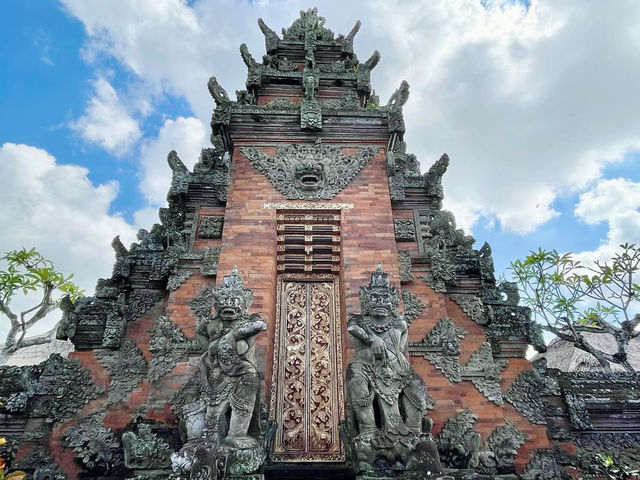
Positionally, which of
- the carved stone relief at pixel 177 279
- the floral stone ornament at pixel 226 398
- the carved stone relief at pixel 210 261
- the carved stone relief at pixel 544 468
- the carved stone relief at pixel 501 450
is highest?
the carved stone relief at pixel 210 261

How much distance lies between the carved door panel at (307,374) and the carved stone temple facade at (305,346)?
0.09 ft

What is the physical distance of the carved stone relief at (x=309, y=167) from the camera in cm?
850

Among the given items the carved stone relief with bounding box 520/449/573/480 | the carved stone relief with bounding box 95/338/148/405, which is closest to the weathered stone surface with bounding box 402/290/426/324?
the carved stone relief with bounding box 520/449/573/480

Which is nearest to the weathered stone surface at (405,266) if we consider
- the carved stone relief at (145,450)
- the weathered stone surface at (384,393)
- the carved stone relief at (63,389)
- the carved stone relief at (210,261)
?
the weathered stone surface at (384,393)

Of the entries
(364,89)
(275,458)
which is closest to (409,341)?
(275,458)

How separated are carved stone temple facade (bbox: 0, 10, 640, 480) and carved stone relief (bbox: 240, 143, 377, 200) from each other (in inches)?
1.6

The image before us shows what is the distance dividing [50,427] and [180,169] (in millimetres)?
5416

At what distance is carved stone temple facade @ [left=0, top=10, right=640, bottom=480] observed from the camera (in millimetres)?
5344

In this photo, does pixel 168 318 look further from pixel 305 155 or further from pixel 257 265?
pixel 305 155

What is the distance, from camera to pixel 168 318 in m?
7.45

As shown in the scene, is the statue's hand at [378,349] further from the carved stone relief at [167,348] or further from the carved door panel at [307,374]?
the carved stone relief at [167,348]

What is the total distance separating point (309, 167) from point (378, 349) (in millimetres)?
4389

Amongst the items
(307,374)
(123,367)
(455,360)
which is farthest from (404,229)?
(123,367)

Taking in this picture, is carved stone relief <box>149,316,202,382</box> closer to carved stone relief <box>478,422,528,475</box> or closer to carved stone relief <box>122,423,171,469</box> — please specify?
carved stone relief <box>122,423,171,469</box>
